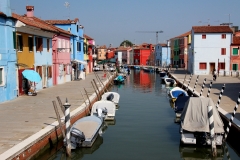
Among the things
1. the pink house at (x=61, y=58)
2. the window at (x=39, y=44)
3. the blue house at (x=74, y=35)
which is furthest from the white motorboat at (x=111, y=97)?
the blue house at (x=74, y=35)

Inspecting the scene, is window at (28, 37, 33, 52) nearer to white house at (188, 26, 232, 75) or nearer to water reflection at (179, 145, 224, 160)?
water reflection at (179, 145, 224, 160)

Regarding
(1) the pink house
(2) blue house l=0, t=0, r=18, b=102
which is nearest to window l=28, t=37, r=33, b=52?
(2) blue house l=0, t=0, r=18, b=102

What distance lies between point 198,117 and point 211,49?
124 ft

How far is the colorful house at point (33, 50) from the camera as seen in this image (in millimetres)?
22562

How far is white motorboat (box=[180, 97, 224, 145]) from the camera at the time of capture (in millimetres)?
12477

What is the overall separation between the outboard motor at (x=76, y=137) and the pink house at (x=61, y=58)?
20475 mm

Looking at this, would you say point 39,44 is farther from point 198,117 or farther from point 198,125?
point 198,125

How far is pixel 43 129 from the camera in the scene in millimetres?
12539

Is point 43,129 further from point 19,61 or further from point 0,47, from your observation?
point 19,61

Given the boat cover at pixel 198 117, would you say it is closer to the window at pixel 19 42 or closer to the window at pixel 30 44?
the window at pixel 19 42

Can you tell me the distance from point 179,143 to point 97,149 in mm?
3525

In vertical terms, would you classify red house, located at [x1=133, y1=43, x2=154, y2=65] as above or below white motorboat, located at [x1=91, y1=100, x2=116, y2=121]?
above

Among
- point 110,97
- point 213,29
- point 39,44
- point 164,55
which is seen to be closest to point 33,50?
point 39,44

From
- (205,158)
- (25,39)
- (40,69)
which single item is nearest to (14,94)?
(25,39)
